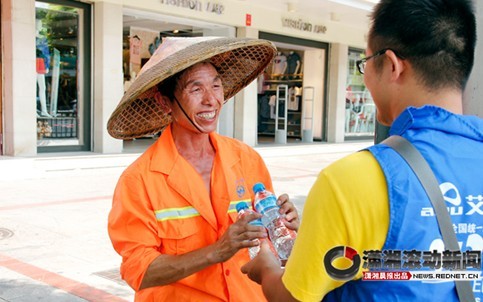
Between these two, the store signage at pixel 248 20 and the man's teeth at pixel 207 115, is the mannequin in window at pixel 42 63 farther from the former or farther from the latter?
the man's teeth at pixel 207 115

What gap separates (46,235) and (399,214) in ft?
20.4

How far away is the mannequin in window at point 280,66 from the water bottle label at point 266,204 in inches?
764

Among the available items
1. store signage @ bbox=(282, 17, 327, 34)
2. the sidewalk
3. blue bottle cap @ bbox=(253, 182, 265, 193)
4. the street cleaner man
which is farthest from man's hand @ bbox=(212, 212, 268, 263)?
store signage @ bbox=(282, 17, 327, 34)

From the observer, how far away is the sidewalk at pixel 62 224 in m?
5.00

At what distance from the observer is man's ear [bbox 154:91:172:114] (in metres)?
2.43

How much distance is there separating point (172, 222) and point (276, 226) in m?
0.40

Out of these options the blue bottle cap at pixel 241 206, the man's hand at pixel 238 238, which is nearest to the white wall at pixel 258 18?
the blue bottle cap at pixel 241 206

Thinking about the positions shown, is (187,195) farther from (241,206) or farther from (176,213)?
(241,206)

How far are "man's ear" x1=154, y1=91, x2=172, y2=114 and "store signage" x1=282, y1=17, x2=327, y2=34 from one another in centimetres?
1582

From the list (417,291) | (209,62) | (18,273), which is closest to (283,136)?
(18,273)

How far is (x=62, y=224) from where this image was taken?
24.0ft

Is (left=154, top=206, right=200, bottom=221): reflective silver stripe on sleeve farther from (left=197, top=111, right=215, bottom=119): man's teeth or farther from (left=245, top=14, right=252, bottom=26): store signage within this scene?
(left=245, top=14, right=252, bottom=26): store signage

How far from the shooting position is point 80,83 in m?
13.4

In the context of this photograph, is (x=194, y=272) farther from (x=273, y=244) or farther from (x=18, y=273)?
(x=18, y=273)
